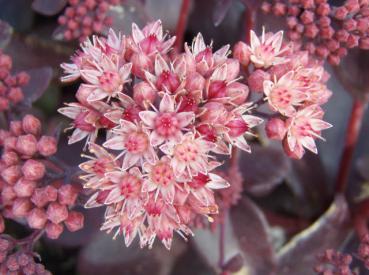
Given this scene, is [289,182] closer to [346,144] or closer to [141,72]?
[346,144]

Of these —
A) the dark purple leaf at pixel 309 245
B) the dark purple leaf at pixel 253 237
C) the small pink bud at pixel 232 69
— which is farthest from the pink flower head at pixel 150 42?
the dark purple leaf at pixel 309 245

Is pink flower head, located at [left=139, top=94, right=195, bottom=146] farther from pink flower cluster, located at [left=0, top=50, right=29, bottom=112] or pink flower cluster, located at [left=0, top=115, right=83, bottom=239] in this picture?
pink flower cluster, located at [left=0, top=50, right=29, bottom=112]

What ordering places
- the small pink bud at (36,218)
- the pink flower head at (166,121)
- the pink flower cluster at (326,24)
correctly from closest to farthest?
the pink flower head at (166,121)
the small pink bud at (36,218)
the pink flower cluster at (326,24)

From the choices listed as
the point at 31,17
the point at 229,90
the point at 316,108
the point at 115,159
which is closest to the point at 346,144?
the point at 316,108

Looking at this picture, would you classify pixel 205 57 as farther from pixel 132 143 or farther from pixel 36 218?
pixel 36 218

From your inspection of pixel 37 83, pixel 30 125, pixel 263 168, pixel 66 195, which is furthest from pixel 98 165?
pixel 263 168

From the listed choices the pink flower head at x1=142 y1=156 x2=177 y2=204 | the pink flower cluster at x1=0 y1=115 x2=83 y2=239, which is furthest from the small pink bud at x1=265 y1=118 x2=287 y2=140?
the pink flower cluster at x1=0 y1=115 x2=83 y2=239

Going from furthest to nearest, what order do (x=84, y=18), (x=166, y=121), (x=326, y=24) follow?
(x=84, y=18) → (x=326, y=24) → (x=166, y=121)

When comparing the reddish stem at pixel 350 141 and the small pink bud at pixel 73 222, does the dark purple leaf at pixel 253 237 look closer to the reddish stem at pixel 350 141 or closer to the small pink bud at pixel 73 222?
the reddish stem at pixel 350 141
